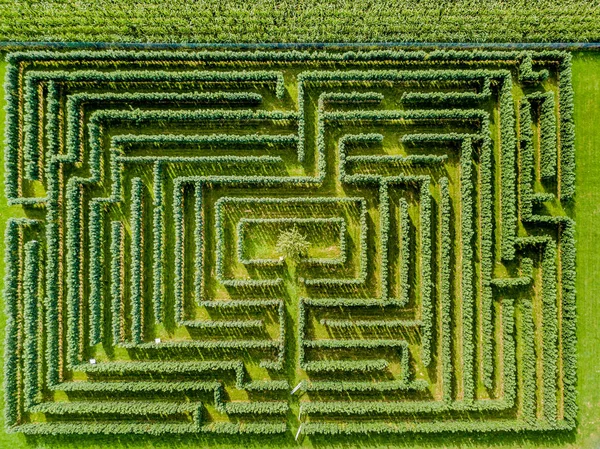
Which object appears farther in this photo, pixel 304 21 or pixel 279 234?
pixel 304 21

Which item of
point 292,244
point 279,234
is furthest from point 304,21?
point 292,244

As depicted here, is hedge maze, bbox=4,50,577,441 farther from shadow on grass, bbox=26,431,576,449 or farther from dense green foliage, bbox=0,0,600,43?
dense green foliage, bbox=0,0,600,43

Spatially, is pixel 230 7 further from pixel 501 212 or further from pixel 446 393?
pixel 446 393

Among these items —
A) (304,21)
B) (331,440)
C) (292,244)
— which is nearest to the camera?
(292,244)

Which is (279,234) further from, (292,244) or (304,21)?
(304,21)

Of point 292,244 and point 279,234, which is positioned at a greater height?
point 279,234

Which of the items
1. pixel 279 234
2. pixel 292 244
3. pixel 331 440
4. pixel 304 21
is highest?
pixel 304 21

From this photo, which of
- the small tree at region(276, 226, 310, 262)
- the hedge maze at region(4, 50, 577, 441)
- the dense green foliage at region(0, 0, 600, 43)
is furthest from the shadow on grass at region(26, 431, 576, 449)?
the dense green foliage at region(0, 0, 600, 43)

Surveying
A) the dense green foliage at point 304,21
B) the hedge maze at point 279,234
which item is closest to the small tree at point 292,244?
the hedge maze at point 279,234
